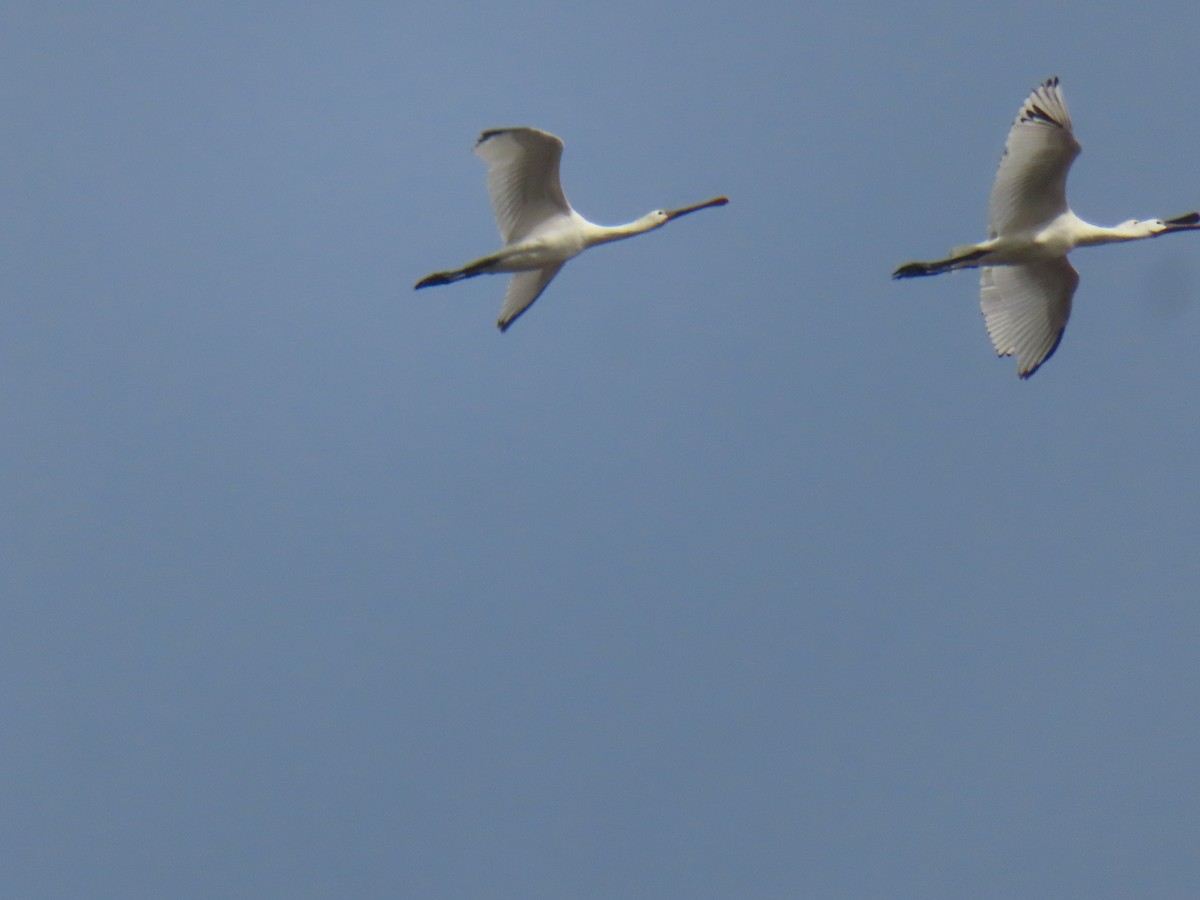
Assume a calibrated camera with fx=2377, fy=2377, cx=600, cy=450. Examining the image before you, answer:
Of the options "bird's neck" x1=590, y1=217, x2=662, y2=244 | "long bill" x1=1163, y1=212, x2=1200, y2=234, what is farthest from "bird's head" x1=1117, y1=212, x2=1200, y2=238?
"bird's neck" x1=590, y1=217, x2=662, y2=244

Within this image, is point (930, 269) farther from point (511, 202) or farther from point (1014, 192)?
point (511, 202)

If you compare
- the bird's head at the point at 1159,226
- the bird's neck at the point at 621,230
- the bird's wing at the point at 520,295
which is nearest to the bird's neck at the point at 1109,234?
the bird's head at the point at 1159,226

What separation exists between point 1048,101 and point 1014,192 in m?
0.95

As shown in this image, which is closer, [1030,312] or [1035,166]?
[1035,166]

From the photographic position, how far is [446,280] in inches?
867

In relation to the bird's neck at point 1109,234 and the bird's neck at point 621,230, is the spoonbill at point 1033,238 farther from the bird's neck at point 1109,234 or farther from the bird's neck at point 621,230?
the bird's neck at point 621,230

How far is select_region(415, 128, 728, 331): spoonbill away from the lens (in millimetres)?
21094

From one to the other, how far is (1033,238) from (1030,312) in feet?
3.74

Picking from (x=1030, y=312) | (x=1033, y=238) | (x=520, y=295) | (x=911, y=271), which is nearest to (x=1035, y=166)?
(x=1033, y=238)

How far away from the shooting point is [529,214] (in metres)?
21.8

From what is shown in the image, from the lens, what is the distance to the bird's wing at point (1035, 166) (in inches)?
813

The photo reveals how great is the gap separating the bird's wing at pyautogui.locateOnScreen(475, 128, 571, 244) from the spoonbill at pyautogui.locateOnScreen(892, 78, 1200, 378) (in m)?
3.35

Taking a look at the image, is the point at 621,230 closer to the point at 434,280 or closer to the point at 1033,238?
the point at 434,280

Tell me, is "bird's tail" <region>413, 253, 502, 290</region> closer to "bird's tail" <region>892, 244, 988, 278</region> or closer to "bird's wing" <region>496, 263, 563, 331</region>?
"bird's wing" <region>496, 263, 563, 331</region>
